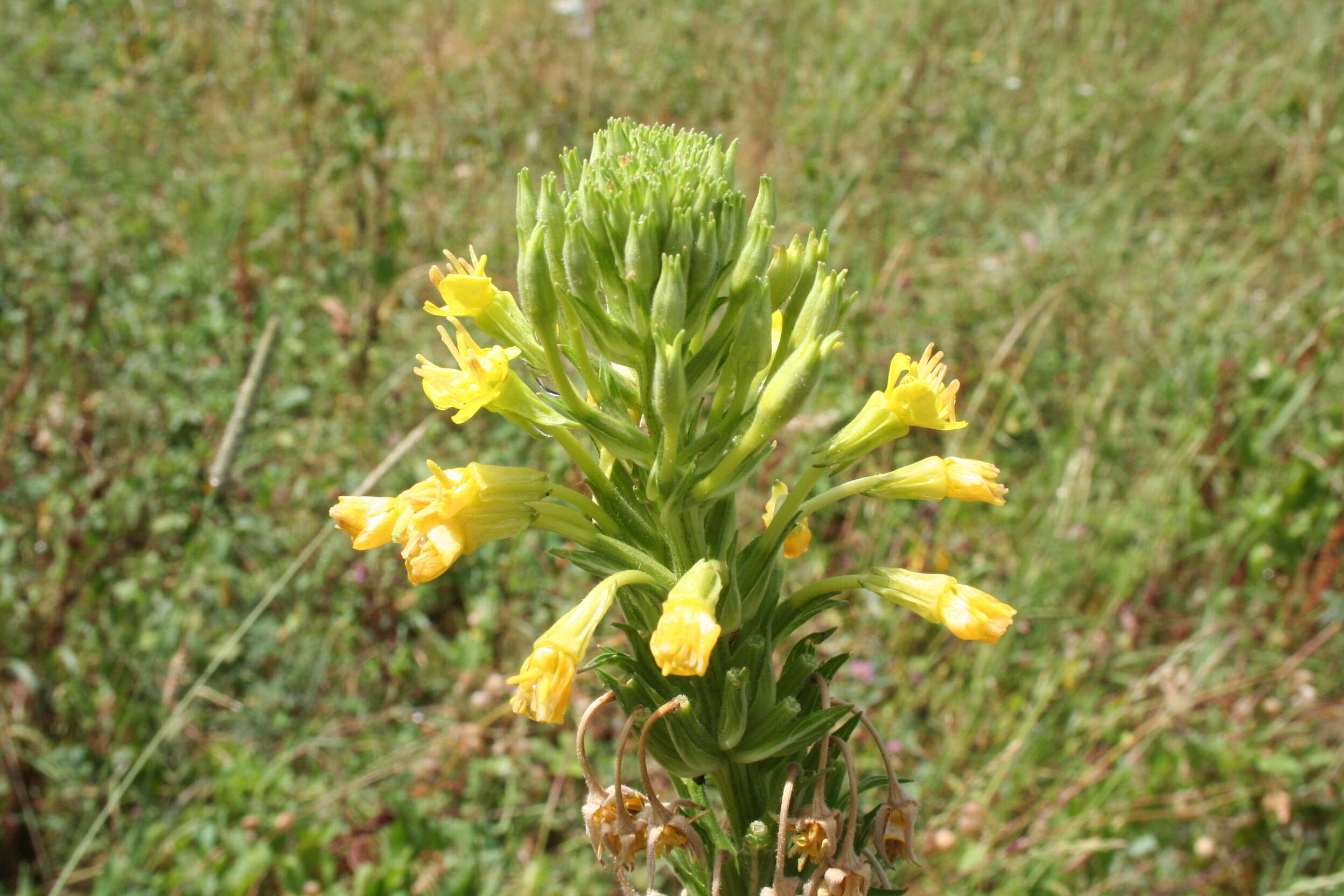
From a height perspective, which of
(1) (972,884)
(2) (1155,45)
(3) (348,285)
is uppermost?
(2) (1155,45)

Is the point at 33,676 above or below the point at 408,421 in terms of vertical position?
below

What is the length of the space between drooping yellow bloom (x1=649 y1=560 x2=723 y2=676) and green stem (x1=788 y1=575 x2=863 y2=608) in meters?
0.29

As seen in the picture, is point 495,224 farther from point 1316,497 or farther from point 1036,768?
point 1316,497

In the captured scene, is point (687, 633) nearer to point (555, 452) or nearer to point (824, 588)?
point (824, 588)

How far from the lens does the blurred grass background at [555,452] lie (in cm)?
342

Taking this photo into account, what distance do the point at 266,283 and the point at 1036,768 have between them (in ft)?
15.5

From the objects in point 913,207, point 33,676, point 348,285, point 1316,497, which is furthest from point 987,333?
point 33,676

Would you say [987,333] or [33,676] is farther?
[987,333]

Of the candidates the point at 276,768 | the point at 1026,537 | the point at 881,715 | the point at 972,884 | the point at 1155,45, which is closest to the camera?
the point at 972,884

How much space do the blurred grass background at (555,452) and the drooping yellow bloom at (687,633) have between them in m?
2.05

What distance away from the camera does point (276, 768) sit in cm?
341

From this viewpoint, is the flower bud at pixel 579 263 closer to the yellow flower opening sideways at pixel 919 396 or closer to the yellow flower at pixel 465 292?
the yellow flower at pixel 465 292

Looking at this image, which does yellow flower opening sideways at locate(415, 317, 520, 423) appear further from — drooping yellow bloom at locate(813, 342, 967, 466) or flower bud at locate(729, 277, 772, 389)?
drooping yellow bloom at locate(813, 342, 967, 466)

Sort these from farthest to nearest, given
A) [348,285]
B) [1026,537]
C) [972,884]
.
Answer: [348,285] → [1026,537] → [972,884]
